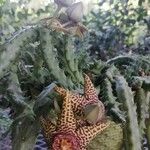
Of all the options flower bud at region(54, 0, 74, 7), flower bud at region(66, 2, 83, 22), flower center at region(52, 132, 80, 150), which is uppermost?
flower bud at region(54, 0, 74, 7)

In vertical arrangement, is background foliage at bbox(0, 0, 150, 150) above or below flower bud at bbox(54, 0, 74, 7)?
below

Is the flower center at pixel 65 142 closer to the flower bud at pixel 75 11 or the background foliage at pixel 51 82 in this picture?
the background foliage at pixel 51 82

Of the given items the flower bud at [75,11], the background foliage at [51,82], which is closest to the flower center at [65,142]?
the background foliage at [51,82]

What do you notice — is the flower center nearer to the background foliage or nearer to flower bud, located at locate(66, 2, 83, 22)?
the background foliage

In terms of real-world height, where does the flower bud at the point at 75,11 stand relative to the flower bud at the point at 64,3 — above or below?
below

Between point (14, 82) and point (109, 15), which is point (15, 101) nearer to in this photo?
point (14, 82)

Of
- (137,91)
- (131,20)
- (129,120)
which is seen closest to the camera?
(129,120)

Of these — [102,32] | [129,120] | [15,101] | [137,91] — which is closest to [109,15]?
[102,32]

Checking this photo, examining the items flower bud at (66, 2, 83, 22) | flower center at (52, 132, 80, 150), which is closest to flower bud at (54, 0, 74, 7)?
flower bud at (66, 2, 83, 22)

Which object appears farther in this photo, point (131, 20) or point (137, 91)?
point (131, 20)
